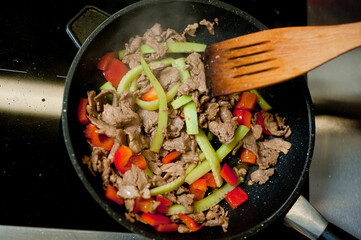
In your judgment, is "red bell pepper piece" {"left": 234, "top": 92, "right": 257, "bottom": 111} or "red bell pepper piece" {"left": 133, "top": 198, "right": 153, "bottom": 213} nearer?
"red bell pepper piece" {"left": 133, "top": 198, "right": 153, "bottom": 213}

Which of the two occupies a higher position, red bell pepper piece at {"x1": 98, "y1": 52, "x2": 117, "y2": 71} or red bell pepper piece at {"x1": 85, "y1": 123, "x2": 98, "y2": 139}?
red bell pepper piece at {"x1": 98, "y1": 52, "x2": 117, "y2": 71}

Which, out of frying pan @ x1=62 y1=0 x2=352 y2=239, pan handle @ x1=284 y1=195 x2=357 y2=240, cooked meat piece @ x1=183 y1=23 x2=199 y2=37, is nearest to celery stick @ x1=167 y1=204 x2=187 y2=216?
frying pan @ x1=62 y1=0 x2=352 y2=239

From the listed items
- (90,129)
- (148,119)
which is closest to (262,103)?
(148,119)

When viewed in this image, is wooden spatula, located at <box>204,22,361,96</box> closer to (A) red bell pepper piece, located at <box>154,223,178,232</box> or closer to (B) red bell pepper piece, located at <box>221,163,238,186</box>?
(B) red bell pepper piece, located at <box>221,163,238,186</box>

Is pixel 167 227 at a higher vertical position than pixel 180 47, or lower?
lower

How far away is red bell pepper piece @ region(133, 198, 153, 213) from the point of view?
1.72 m

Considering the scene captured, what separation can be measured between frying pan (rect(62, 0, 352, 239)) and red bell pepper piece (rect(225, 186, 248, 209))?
0.16ft

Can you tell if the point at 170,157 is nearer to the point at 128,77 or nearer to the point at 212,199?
the point at 212,199

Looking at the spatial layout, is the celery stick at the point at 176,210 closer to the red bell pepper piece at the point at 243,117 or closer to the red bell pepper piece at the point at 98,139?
the red bell pepper piece at the point at 98,139

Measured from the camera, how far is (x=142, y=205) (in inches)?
68.1

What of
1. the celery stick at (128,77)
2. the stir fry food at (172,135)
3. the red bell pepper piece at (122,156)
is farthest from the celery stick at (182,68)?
the red bell pepper piece at (122,156)

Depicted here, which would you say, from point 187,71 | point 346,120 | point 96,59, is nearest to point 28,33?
point 96,59

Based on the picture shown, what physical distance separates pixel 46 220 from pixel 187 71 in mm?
1246

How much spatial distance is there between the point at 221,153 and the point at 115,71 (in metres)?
0.83
